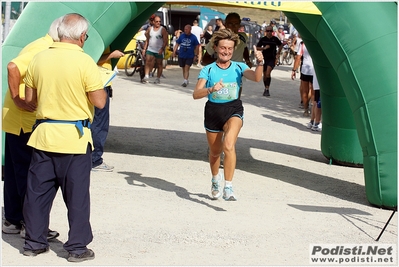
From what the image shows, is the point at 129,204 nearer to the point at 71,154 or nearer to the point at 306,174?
the point at 71,154

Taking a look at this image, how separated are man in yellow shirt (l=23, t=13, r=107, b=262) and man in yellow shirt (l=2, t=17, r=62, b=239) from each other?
17 centimetres

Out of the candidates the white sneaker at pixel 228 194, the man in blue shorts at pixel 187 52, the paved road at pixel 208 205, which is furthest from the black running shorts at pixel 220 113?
the man in blue shorts at pixel 187 52

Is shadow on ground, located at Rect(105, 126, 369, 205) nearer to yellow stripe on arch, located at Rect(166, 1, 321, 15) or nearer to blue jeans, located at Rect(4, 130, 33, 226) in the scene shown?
yellow stripe on arch, located at Rect(166, 1, 321, 15)

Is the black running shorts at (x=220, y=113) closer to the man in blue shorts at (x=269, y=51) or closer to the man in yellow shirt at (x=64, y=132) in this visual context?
the man in yellow shirt at (x=64, y=132)

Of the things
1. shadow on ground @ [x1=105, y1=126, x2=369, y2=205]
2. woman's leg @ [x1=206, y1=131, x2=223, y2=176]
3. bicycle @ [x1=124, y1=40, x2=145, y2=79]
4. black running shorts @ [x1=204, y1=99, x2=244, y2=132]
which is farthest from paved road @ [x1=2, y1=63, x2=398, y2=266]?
bicycle @ [x1=124, y1=40, x2=145, y2=79]

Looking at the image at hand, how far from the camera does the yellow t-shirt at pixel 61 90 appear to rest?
202 inches

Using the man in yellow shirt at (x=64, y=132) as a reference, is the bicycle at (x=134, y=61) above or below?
below

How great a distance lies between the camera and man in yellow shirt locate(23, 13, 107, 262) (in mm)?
5152

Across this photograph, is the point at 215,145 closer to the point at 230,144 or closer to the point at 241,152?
the point at 230,144

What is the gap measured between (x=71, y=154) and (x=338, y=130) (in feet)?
17.0

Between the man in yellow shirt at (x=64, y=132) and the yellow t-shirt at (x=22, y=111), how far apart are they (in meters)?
0.29

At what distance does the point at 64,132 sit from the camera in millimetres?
5203

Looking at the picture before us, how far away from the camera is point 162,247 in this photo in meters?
5.71

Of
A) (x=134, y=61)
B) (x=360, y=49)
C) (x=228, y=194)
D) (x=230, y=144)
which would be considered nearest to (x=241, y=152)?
(x=228, y=194)
